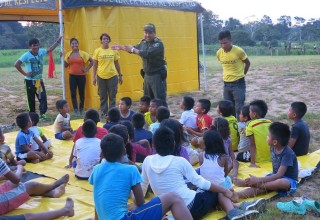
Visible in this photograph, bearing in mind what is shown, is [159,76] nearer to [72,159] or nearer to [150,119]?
[150,119]

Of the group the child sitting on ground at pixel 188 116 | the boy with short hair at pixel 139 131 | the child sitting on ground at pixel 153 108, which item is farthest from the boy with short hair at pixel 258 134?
the child sitting on ground at pixel 153 108

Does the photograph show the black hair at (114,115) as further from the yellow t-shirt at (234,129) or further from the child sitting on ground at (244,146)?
the child sitting on ground at (244,146)

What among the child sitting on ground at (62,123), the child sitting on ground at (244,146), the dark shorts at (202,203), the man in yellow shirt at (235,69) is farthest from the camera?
the man in yellow shirt at (235,69)

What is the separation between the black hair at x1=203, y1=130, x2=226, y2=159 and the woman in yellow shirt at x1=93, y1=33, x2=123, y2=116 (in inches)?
204

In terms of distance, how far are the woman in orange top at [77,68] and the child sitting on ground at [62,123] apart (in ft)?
8.57

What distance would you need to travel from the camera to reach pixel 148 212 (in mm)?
3123

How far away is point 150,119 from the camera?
21.7ft

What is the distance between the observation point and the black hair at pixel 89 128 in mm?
4734

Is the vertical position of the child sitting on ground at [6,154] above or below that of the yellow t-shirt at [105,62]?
below

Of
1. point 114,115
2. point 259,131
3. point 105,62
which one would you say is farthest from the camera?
point 105,62

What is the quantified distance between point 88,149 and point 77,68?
191 inches

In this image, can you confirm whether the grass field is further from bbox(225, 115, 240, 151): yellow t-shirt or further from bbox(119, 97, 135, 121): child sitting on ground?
bbox(119, 97, 135, 121): child sitting on ground

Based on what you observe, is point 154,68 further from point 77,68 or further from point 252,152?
point 252,152

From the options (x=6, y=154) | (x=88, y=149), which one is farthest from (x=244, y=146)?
(x=6, y=154)
